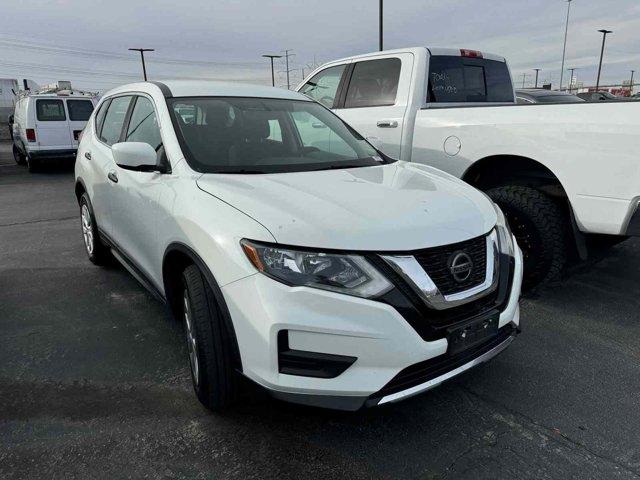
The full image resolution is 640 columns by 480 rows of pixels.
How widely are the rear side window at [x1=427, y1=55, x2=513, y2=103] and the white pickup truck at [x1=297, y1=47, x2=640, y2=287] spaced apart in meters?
0.01

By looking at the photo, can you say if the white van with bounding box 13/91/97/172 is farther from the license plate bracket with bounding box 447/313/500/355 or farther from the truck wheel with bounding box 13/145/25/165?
the license plate bracket with bounding box 447/313/500/355

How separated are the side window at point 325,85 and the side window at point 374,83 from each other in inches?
9.6

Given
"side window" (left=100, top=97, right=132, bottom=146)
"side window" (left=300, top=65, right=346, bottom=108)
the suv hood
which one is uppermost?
"side window" (left=300, top=65, right=346, bottom=108)

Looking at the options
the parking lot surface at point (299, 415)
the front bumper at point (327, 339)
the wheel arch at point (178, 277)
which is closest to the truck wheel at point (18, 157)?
the parking lot surface at point (299, 415)

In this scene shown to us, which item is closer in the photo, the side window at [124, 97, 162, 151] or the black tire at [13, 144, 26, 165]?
the side window at [124, 97, 162, 151]

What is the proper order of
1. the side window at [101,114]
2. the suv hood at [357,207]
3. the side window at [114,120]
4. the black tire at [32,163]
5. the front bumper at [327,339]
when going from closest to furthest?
the front bumper at [327,339] → the suv hood at [357,207] → the side window at [114,120] → the side window at [101,114] → the black tire at [32,163]

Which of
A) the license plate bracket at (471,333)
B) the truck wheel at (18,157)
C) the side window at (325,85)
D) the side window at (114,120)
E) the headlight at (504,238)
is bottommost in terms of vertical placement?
the truck wheel at (18,157)

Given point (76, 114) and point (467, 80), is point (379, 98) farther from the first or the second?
point (76, 114)

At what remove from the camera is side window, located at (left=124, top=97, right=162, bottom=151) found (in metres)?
3.16

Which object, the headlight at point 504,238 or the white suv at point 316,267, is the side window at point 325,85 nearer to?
the white suv at point 316,267

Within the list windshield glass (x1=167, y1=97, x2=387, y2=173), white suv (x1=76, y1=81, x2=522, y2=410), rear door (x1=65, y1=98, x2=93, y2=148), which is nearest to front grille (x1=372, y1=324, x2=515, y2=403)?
white suv (x1=76, y1=81, x2=522, y2=410)

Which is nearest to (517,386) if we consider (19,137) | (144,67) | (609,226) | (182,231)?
(609,226)

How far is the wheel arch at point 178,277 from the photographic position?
2152 mm

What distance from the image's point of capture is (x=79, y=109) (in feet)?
43.7
